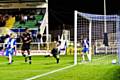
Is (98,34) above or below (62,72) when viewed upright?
above

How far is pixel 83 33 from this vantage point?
39344 millimetres

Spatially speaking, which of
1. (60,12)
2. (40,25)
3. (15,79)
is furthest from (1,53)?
(15,79)

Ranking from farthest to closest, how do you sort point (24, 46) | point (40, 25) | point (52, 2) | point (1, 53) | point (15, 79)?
point (52, 2) < point (40, 25) < point (1, 53) < point (24, 46) < point (15, 79)

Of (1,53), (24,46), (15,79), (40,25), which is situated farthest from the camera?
(40,25)

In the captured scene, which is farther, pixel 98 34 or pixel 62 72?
pixel 98 34

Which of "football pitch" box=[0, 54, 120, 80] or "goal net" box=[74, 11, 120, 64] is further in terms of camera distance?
"goal net" box=[74, 11, 120, 64]

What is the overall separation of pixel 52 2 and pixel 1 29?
8183 mm

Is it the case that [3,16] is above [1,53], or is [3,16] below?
above

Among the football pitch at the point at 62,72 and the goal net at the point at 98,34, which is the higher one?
the goal net at the point at 98,34

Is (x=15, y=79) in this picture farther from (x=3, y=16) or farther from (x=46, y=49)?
(x=3, y=16)

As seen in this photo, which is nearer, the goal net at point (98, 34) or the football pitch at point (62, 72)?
the football pitch at point (62, 72)

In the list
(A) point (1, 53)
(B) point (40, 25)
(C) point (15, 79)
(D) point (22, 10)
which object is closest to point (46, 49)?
(A) point (1, 53)

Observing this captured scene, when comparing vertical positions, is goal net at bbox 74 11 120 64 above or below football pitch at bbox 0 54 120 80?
above

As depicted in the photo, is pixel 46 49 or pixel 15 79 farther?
pixel 46 49
